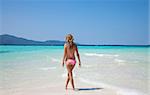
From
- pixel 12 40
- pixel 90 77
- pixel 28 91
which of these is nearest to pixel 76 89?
pixel 28 91

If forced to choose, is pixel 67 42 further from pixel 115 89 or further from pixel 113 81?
pixel 113 81

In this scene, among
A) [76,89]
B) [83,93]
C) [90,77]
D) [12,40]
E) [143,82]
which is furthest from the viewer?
[12,40]

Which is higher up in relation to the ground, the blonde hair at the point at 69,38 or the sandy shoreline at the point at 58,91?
the blonde hair at the point at 69,38

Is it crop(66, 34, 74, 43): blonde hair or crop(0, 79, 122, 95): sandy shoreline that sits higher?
crop(66, 34, 74, 43): blonde hair

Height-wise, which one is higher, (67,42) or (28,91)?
(67,42)

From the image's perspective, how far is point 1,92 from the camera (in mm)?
8086

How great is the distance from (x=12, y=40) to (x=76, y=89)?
9314 centimetres

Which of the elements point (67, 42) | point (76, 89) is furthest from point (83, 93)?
point (67, 42)

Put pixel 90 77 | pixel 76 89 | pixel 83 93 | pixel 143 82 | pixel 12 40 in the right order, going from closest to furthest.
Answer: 1. pixel 83 93
2. pixel 76 89
3. pixel 143 82
4. pixel 90 77
5. pixel 12 40

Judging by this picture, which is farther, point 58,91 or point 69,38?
point 58,91

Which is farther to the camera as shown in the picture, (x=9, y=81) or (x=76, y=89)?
(x=9, y=81)

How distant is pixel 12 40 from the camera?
99.4m

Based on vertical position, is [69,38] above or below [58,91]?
above

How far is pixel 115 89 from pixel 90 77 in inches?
105
